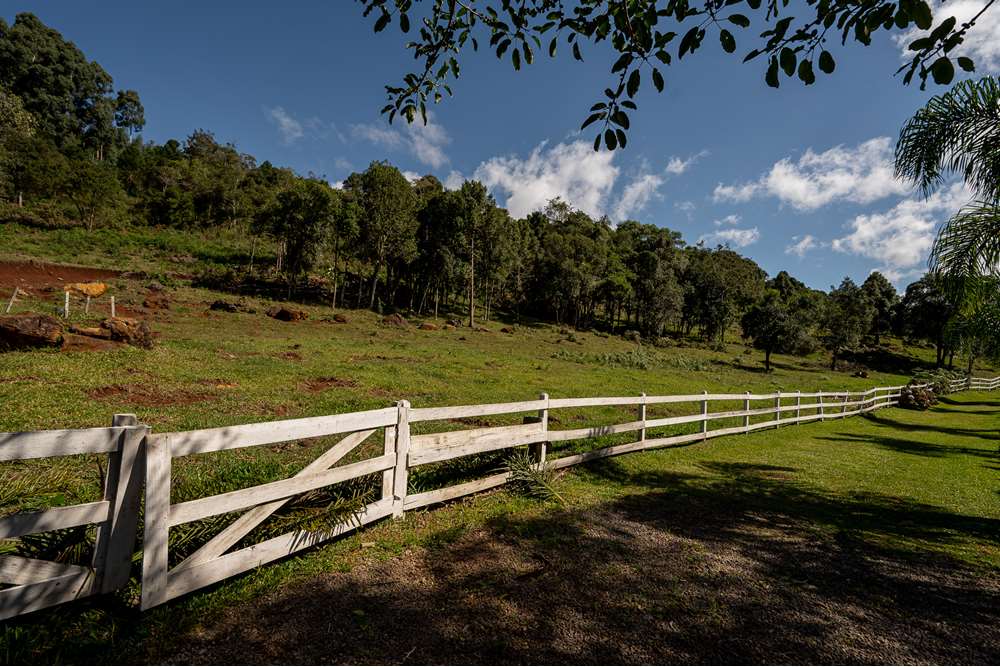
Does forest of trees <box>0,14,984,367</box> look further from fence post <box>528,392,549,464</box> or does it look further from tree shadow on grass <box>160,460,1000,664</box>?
tree shadow on grass <box>160,460,1000,664</box>

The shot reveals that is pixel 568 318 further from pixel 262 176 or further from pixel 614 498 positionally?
pixel 262 176

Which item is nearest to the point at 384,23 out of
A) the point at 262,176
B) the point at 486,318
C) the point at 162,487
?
the point at 162,487

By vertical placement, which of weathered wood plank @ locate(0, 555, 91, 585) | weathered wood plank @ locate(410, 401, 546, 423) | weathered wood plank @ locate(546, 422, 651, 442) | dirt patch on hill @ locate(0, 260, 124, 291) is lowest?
weathered wood plank @ locate(546, 422, 651, 442)

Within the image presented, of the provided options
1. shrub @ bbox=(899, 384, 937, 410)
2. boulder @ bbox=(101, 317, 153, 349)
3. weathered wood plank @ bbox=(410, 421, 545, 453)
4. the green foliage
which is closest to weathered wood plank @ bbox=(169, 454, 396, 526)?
weathered wood plank @ bbox=(410, 421, 545, 453)

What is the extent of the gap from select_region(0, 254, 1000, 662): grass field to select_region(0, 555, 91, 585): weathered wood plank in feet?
0.99

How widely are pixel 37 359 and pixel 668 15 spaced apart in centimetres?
1655

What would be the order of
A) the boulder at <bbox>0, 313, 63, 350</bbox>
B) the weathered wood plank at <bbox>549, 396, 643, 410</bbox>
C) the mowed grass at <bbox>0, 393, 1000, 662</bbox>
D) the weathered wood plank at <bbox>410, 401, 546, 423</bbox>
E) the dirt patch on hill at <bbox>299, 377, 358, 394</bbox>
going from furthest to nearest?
the dirt patch on hill at <bbox>299, 377, 358, 394</bbox> < the boulder at <bbox>0, 313, 63, 350</bbox> < the weathered wood plank at <bbox>549, 396, 643, 410</bbox> < the weathered wood plank at <bbox>410, 401, 546, 423</bbox> < the mowed grass at <bbox>0, 393, 1000, 662</bbox>

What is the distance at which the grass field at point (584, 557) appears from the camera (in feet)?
9.82

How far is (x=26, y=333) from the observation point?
40.8 feet

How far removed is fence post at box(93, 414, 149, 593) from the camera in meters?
2.93

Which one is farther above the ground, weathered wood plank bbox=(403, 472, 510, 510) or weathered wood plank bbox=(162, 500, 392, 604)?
weathered wood plank bbox=(162, 500, 392, 604)

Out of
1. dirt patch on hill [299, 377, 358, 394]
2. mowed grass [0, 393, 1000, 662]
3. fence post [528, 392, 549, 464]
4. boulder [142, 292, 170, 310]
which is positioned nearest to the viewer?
mowed grass [0, 393, 1000, 662]

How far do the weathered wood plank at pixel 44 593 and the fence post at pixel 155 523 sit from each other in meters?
0.33

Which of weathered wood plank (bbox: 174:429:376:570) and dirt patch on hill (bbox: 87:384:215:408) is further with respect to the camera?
dirt patch on hill (bbox: 87:384:215:408)
